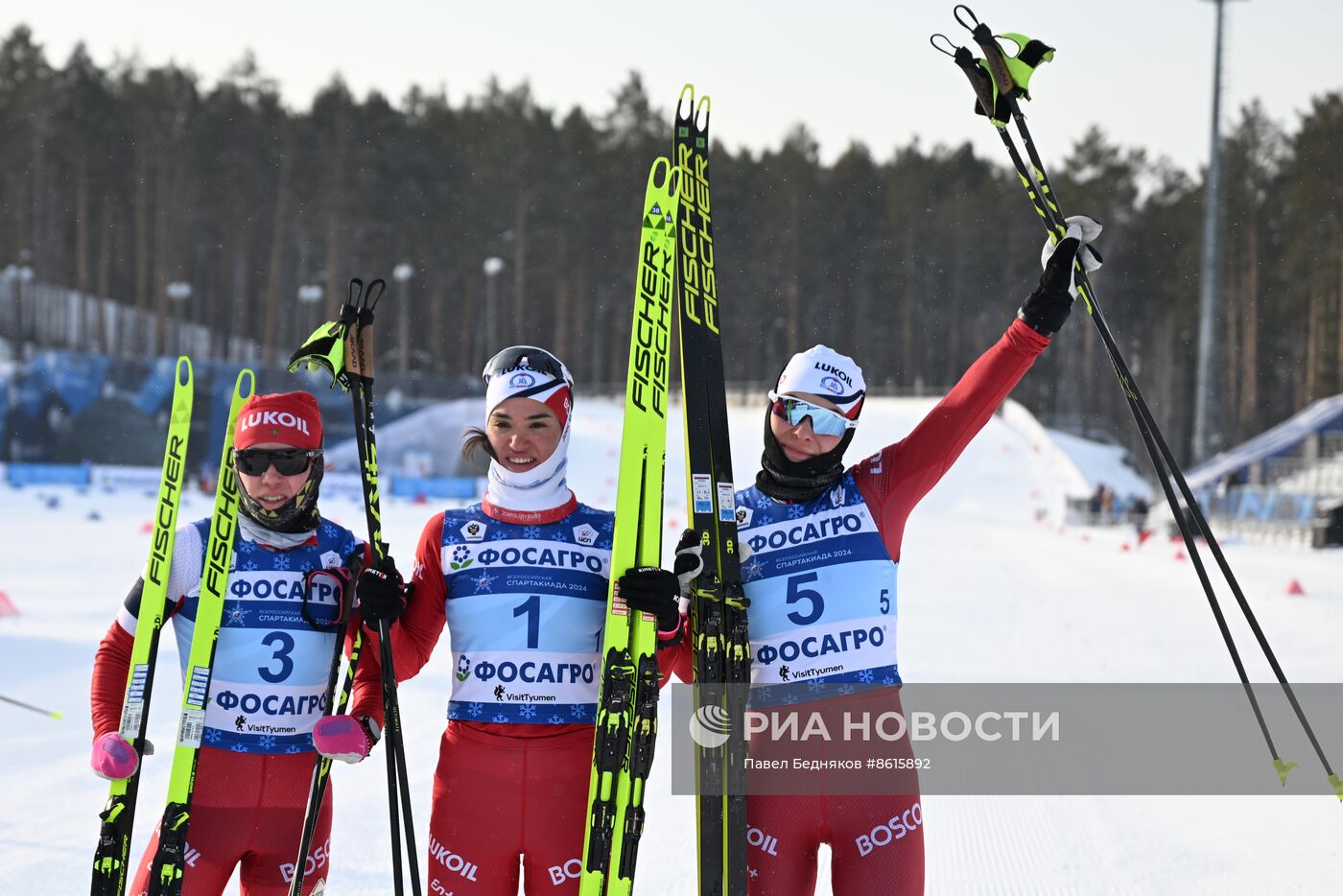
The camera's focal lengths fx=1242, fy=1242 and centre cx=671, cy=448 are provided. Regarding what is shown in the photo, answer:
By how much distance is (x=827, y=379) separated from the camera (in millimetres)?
3109

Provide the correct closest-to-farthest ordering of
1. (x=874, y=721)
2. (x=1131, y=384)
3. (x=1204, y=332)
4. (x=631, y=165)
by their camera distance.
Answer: (x=874, y=721) < (x=1131, y=384) < (x=1204, y=332) < (x=631, y=165)

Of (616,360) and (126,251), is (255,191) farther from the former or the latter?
(616,360)

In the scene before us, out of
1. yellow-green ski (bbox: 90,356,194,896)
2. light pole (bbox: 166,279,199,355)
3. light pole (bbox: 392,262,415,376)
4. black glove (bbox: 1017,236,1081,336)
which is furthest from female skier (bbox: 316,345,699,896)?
light pole (bbox: 392,262,415,376)

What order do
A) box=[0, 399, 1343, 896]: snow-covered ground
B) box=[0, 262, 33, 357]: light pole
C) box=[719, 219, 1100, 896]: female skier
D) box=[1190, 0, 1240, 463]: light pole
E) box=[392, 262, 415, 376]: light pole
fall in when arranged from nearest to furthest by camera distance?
box=[719, 219, 1100, 896]: female skier < box=[0, 399, 1343, 896]: snow-covered ground < box=[1190, 0, 1240, 463]: light pole < box=[0, 262, 33, 357]: light pole < box=[392, 262, 415, 376]: light pole

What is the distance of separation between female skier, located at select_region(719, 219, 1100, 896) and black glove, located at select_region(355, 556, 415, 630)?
851mm

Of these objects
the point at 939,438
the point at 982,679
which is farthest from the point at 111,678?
the point at 982,679

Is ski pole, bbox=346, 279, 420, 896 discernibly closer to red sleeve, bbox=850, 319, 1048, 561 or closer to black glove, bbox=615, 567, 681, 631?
black glove, bbox=615, 567, 681, 631

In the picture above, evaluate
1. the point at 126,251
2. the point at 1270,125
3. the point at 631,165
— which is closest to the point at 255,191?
the point at 126,251

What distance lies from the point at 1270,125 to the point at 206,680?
1879 inches

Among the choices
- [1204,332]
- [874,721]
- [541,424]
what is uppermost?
[1204,332]

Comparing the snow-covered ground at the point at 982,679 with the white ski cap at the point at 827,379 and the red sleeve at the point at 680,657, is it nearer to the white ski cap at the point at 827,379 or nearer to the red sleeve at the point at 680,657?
the red sleeve at the point at 680,657

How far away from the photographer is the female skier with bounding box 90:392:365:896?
9.96 ft

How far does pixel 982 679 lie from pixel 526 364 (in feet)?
17.8

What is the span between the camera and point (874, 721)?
294 centimetres
